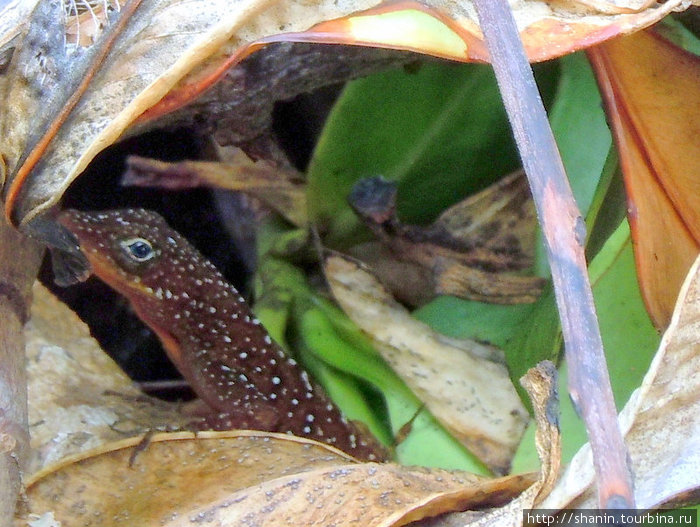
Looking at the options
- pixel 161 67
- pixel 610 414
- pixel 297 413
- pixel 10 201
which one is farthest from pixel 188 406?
pixel 610 414

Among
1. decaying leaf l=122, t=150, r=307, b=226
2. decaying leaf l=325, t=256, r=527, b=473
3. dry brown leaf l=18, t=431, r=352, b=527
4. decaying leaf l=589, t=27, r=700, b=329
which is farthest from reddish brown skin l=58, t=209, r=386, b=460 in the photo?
decaying leaf l=589, t=27, r=700, b=329

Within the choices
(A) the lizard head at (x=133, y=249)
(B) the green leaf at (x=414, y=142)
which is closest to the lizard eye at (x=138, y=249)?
(A) the lizard head at (x=133, y=249)

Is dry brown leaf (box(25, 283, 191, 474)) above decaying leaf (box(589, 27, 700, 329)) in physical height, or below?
below

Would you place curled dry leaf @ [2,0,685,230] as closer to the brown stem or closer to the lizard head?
the brown stem

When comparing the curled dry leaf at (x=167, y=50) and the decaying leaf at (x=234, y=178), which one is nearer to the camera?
the curled dry leaf at (x=167, y=50)

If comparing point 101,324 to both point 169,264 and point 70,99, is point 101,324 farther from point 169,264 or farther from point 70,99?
point 70,99

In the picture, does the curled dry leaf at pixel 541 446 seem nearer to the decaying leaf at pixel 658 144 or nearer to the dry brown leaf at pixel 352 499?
the dry brown leaf at pixel 352 499

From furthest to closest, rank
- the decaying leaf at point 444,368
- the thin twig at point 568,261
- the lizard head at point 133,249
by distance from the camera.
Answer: the lizard head at point 133,249
the decaying leaf at point 444,368
the thin twig at point 568,261
